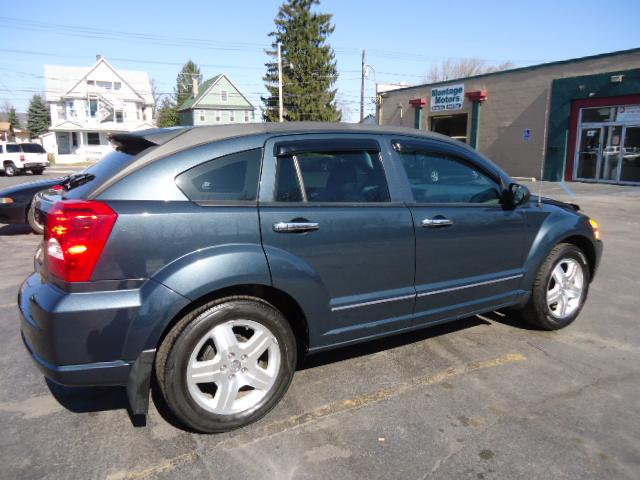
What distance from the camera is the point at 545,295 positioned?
410 cm

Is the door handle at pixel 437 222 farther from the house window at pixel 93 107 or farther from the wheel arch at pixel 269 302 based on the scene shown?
the house window at pixel 93 107

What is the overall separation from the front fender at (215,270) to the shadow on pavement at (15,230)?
841cm

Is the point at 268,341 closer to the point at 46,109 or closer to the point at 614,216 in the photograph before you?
the point at 614,216

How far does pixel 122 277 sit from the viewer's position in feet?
7.86

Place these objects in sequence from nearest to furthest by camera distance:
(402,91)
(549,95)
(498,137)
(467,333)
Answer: (467,333) < (549,95) < (498,137) < (402,91)

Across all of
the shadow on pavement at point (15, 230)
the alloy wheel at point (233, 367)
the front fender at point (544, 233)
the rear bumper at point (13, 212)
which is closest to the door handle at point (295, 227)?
the alloy wheel at point (233, 367)

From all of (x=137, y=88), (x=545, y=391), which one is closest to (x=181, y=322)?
(x=545, y=391)

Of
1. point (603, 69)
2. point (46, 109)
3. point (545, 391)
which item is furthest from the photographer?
point (46, 109)

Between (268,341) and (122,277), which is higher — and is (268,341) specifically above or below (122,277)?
below

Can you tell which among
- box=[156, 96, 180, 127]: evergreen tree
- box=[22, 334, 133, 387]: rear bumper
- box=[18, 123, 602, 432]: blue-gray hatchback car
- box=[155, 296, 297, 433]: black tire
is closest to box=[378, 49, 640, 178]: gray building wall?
box=[18, 123, 602, 432]: blue-gray hatchback car

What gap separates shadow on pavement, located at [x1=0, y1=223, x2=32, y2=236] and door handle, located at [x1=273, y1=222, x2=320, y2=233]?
27.9 feet

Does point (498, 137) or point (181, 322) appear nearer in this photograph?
point (181, 322)

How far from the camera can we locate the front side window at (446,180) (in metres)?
3.40

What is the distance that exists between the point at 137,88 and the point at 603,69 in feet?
172
